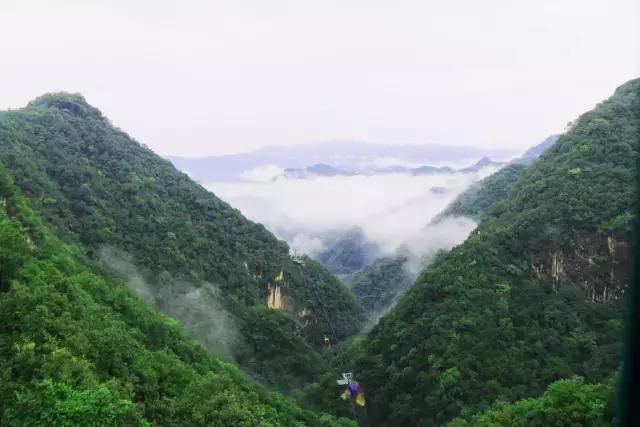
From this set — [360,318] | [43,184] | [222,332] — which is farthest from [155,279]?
[360,318]

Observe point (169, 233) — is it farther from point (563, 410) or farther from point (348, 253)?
point (348, 253)

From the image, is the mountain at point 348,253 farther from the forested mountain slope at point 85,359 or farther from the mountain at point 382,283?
the forested mountain slope at point 85,359

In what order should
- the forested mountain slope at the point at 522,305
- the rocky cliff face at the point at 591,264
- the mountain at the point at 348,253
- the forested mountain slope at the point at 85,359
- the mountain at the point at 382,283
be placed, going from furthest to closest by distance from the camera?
the mountain at the point at 348,253, the mountain at the point at 382,283, the rocky cliff face at the point at 591,264, the forested mountain slope at the point at 522,305, the forested mountain slope at the point at 85,359

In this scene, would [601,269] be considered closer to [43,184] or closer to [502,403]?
[502,403]

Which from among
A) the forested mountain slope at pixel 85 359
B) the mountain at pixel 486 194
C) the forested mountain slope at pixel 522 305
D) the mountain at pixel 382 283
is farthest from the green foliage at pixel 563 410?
the mountain at pixel 486 194

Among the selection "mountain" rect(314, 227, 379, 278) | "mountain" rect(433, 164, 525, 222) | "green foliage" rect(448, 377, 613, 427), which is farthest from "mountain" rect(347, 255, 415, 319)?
"mountain" rect(314, 227, 379, 278)

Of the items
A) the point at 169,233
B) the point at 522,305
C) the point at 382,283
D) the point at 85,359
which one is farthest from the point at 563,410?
the point at 382,283

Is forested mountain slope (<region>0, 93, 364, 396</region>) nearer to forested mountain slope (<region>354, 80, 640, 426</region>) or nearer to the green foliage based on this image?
forested mountain slope (<region>354, 80, 640, 426</region>)
